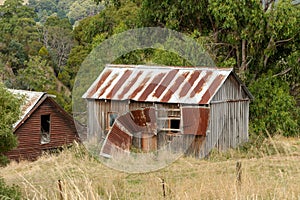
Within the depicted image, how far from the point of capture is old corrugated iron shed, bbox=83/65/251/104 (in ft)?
57.3

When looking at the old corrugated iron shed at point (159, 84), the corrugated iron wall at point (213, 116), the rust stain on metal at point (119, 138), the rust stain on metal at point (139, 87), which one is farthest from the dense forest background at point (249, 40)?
the rust stain on metal at point (119, 138)

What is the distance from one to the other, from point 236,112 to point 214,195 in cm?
1383

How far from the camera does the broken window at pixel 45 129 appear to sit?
92.0 feet

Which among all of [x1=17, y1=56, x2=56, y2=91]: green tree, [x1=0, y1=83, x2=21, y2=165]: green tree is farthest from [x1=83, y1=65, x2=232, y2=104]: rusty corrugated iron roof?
[x1=17, y1=56, x2=56, y2=91]: green tree

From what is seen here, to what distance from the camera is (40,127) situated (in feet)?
89.2

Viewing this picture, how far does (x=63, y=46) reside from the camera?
171 ft

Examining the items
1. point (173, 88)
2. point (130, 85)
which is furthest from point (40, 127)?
point (173, 88)

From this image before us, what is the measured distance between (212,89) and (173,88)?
1.27 metres

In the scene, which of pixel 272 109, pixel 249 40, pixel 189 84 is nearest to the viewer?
pixel 189 84

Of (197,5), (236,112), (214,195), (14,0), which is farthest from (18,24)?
(214,195)

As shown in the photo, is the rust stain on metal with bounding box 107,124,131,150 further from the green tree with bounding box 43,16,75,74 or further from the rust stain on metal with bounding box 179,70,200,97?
the green tree with bounding box 43,16,75,74

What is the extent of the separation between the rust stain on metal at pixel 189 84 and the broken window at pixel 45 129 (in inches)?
462

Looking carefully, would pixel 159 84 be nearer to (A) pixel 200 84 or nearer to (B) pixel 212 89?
(A) pixel 200 84

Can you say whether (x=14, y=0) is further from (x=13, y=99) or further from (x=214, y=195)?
(x=214, y=195)
